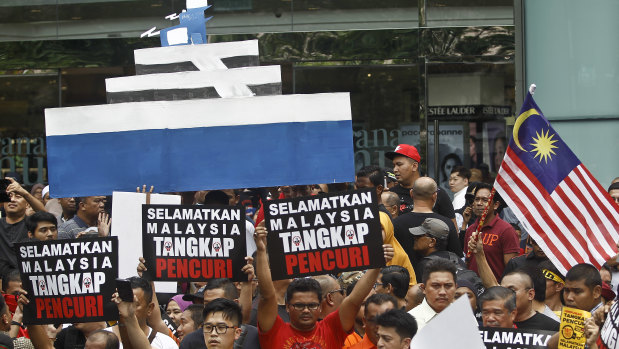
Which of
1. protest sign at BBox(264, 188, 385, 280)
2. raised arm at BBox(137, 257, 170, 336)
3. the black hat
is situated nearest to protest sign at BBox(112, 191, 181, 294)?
the black hat

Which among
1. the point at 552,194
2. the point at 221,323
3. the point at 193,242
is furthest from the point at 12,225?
the point at 552,194

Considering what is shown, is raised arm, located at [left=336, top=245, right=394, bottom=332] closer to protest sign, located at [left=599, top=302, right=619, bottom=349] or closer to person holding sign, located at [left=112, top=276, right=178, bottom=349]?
person holding sign, located at [left=112, top=276, right=178, bottom=349]

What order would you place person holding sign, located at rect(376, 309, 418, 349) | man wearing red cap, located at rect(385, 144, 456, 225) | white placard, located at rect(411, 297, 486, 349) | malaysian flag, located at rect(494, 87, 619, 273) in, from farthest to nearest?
1. man wearing red cap, located at rect(385, 144, 456, 225)
2. malaysian flag, located at rect(494, 87, 619, 273)
3. person holding sign, located at rect(376, 309, 418, 349)
4. white placard, located at rect(411, 297, 486, 349)

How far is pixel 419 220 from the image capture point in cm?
932

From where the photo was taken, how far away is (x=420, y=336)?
5.45 m

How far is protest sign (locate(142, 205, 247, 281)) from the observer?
8062 mm

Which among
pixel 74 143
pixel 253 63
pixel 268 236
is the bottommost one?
pixel 268 236

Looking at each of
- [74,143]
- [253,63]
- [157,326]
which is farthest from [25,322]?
[253,63]

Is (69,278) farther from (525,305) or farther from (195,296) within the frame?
(525,305)

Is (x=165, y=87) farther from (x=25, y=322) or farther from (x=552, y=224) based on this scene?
(x=552, y=224)

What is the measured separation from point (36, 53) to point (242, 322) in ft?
34.3

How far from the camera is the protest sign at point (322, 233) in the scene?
774cm

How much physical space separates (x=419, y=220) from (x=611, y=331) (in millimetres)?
3507

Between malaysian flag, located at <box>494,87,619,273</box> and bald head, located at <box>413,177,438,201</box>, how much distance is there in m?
0.66
